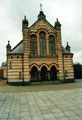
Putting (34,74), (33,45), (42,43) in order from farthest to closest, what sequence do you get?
(42,43) < (34,74) < (33,45)

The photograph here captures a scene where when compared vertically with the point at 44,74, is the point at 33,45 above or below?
above

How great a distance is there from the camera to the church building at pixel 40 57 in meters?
24.3

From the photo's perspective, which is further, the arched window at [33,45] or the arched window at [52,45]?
the arched window at [52,45]

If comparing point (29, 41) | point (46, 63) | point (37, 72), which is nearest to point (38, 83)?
point (37, 72)

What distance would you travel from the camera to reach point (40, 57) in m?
25.2

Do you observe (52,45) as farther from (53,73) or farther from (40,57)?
(53,73)

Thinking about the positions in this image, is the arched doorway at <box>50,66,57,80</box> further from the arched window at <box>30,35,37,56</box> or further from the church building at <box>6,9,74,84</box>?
the arched window at <box>30,35,37,56</box>

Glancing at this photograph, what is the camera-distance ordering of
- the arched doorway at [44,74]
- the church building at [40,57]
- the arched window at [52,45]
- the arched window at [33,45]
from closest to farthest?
1. the church building at [40,57]
2. the arched window at [33,45]
3. the arched doorway at [44,74]
4. the arched window at [52,45]

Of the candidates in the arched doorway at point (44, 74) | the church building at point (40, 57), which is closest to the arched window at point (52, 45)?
the church building at point (40, 57)

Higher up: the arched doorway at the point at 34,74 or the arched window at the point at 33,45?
the arched window at the point at 33,45

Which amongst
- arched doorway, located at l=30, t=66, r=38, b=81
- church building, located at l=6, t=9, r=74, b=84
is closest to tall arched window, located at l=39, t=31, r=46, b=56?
church building, located at l=6, t=9, r=74, b=84

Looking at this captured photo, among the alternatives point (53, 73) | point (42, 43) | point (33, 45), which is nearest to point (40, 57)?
point (33, 45)

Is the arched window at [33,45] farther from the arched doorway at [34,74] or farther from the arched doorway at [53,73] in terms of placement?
the arched doorway at [53,73]

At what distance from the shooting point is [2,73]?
51688 mm
